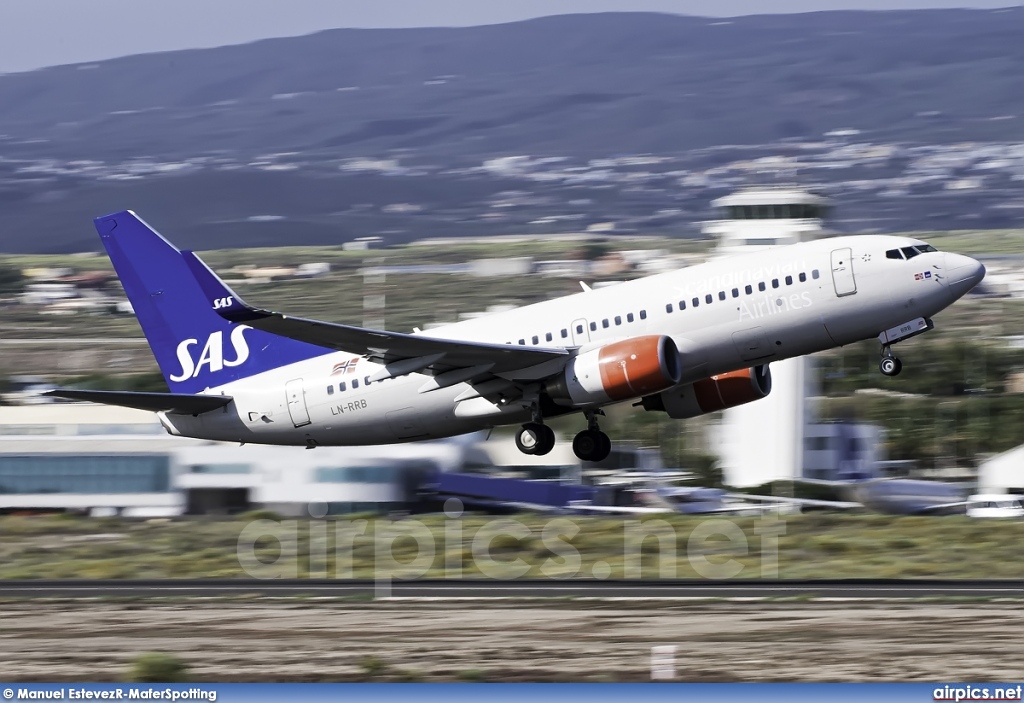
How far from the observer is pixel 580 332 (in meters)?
32.5

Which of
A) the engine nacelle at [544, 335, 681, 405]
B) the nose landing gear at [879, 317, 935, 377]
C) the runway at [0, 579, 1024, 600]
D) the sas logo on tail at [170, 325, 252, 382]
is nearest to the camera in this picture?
the engine nacelle at [544, 335, 681, 405]

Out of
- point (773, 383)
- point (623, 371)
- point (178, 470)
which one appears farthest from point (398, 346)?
point (773, 383)

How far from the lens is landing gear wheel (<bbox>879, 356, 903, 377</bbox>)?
31.3 m

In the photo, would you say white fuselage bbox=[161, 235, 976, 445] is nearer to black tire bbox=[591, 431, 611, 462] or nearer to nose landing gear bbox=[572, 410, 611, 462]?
nose landing gear bbox=[572, 410, 611, 462]

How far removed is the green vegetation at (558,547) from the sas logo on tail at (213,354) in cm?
1024

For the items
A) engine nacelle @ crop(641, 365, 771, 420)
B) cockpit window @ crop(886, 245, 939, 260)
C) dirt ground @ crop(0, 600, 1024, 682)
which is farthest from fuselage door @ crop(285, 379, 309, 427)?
cockpit window @ crop(886, 245, 939, 260)

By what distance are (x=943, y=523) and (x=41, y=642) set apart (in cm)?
3693

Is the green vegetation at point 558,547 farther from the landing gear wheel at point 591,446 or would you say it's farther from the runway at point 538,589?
the landing gear wheel at point 591,446

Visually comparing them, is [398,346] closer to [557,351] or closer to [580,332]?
[557,351]

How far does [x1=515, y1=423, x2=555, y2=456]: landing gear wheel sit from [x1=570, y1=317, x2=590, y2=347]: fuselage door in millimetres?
2528

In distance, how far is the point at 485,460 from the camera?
58.3 metres

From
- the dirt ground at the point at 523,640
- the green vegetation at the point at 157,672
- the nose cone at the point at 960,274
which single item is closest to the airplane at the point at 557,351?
the nose cone at the point at 960,274

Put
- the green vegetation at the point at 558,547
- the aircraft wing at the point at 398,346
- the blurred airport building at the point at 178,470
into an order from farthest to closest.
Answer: the blurred airport building at the point at 178,470
the green vegetation at the point at 558,547
the aircraft wing at the point at 398,346

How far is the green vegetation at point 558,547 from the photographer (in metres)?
45.8
